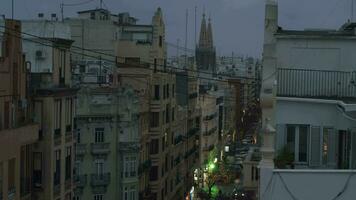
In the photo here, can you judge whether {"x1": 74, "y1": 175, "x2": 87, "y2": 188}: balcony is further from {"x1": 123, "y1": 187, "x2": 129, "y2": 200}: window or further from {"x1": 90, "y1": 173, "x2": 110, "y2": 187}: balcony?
{"x1": 123, "y1": 187, "x2": 129, "y2": 200}: window

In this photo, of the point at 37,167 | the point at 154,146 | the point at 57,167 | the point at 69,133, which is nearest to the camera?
the point at 37,167

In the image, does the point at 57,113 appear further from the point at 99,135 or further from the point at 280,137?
the point at 280,137

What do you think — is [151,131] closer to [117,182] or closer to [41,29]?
[117,182]

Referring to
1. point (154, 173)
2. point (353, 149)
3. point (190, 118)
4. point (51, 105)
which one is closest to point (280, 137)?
point (353, 149)

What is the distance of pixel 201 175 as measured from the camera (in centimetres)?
6894

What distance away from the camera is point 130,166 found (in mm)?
34188

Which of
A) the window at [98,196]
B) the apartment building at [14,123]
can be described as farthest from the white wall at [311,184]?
the window at [98,196]

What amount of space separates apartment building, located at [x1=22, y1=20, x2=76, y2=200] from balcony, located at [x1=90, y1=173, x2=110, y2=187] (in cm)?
714

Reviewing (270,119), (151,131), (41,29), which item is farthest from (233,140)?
(270,119)

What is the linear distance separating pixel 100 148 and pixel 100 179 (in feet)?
5.45

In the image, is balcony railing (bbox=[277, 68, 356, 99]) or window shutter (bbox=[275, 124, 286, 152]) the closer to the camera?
window shutter (bbox=[275, 124, 286, 152])

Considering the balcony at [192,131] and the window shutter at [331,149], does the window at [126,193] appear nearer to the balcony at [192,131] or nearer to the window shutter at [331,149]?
the balcony at [192,131]

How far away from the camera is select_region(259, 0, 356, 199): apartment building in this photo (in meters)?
8.30

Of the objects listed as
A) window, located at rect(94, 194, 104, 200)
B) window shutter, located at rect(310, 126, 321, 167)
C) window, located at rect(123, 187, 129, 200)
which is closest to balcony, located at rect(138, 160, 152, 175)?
window, located at rect(123, 187, 129, 200)
